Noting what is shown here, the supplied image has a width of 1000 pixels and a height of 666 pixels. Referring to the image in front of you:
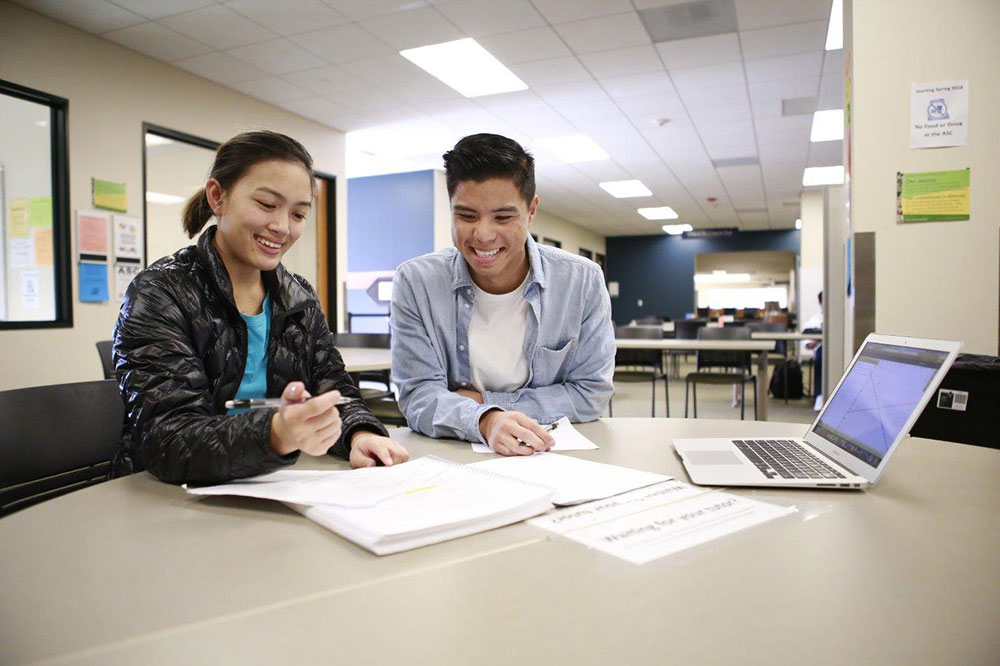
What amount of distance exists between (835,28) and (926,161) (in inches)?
102

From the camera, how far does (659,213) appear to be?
12469mm

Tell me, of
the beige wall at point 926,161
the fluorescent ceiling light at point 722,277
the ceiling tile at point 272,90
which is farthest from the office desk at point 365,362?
the fluorescent ceiling light at point 722,277

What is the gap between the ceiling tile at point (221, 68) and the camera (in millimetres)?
4746

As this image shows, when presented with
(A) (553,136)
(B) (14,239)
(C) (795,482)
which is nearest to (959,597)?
(C) (795,482)

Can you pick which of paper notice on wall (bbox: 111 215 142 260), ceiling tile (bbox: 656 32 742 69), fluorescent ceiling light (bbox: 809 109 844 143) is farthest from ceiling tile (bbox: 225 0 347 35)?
fluorescent ceiling light (bbox: 809 109 844 143)

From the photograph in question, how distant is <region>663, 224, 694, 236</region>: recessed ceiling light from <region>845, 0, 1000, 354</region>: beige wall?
12132 millimetres

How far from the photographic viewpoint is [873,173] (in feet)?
7.81

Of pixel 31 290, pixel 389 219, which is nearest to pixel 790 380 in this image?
pixel 389 219

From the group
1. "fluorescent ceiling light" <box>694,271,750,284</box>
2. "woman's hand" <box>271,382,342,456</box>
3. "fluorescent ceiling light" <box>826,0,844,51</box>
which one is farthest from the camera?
"fluorescent ceiling light" <box>694,271,750,284</box>

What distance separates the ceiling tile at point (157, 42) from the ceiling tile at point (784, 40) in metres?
3.87

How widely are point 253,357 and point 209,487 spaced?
49 centimetres

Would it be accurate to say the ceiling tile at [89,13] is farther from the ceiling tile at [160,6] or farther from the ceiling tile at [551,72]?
the ceiling tile at [551,72]

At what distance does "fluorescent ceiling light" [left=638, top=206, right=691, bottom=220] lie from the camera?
1198cm

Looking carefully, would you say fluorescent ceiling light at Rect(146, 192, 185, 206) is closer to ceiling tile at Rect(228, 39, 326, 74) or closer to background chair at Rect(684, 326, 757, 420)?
ceiling tile at Rect(228, 39, 326, 74)
